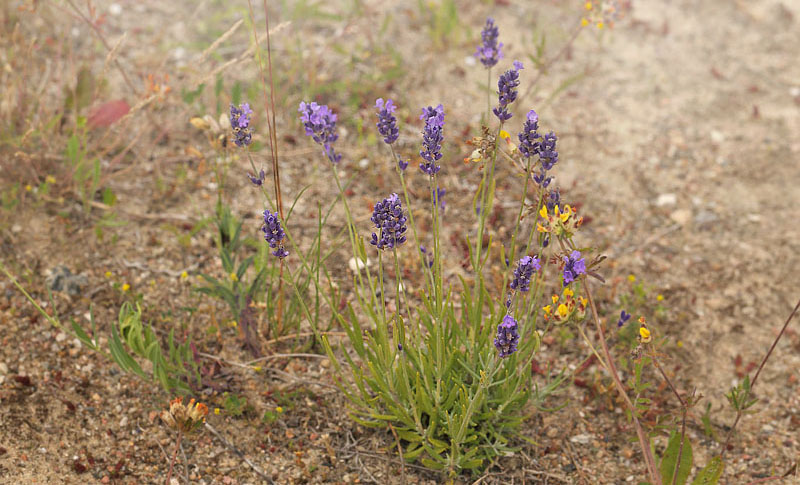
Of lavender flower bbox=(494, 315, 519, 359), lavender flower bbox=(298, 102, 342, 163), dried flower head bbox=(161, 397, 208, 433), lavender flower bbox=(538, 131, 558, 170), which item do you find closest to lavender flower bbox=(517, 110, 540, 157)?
lavender flower bbox=(538, 131, 558, 170)

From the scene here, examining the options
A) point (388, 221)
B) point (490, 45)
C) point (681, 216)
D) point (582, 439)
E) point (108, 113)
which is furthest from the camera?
point (681, 216)

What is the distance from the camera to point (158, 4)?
16.3 feet

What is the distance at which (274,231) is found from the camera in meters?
2.16

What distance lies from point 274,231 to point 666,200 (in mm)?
2725

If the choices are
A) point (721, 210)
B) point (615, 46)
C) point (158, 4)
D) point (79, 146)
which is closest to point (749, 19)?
point (615, 46)

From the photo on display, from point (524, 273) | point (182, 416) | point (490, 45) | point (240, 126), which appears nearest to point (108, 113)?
point (240, 126)

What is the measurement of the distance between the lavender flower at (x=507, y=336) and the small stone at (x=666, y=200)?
2351 millimetres

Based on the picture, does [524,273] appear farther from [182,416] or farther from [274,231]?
[182,416]

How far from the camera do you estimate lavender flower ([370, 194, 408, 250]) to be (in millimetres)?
1981

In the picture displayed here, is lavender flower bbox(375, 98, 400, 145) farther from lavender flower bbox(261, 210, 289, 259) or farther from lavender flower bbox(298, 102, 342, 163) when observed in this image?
lavender flower bbox(261, 210, 289, 259)

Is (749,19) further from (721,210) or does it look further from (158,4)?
(158,4)

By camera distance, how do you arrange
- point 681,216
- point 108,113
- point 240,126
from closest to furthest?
point 240,126 → point 108,113 → point 681,216

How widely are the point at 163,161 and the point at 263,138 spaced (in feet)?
1.89

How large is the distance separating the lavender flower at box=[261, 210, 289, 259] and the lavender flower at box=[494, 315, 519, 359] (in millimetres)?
735
